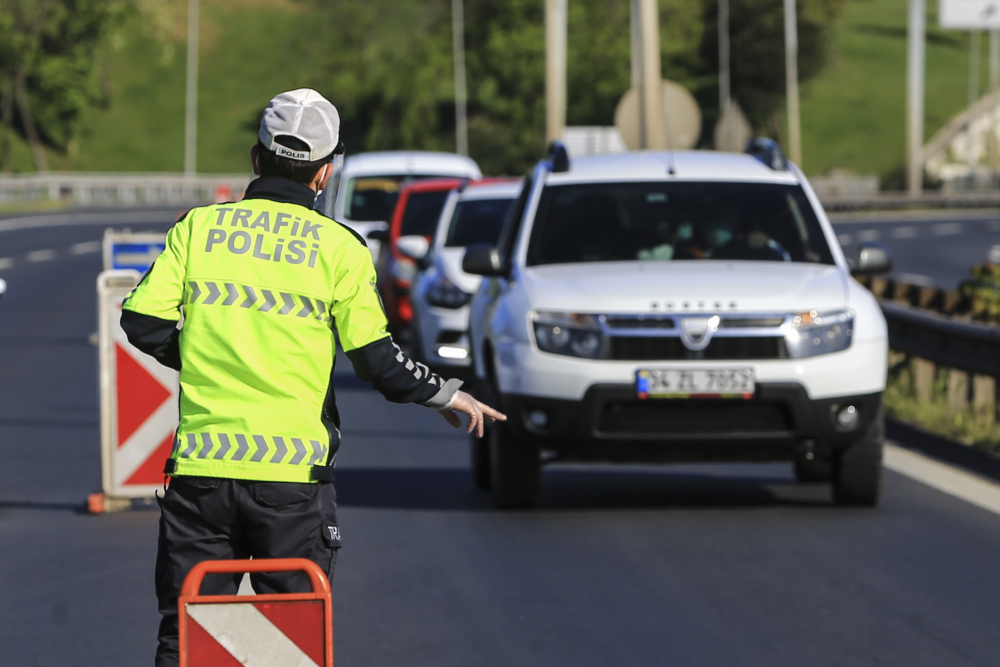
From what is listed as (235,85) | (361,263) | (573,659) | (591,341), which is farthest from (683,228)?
(235,85)

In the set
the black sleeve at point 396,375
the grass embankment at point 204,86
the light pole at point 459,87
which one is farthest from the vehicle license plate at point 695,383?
the grass embankment at point 204,86

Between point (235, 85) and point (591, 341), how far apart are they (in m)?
111

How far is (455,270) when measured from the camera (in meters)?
15.1

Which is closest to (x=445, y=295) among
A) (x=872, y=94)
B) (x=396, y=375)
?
(x=396, y=375)

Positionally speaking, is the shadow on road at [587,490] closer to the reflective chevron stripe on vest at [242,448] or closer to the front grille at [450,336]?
the front grille at [450,336]

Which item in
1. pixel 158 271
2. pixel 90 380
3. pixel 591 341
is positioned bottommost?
pixel 90 380

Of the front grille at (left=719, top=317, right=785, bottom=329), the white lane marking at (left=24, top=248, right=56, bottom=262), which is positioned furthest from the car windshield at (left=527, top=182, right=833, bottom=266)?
the white lane marking at (left=24, top=248, right=56, bottom=262)

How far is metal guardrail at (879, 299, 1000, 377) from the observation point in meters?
10.8

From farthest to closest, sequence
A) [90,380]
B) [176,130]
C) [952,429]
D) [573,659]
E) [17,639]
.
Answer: [176,130], [90,380], [952,429], [17,639], [573,659]

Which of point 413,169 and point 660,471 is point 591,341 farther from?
point 413,169

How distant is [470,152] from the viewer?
95.5 m

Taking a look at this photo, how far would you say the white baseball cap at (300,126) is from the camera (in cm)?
416

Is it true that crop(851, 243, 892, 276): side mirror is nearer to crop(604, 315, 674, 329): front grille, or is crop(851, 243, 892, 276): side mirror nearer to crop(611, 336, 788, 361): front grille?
A: crop(611, 336, 788, 361): front grille

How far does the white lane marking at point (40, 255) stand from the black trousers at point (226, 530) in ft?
95.7
